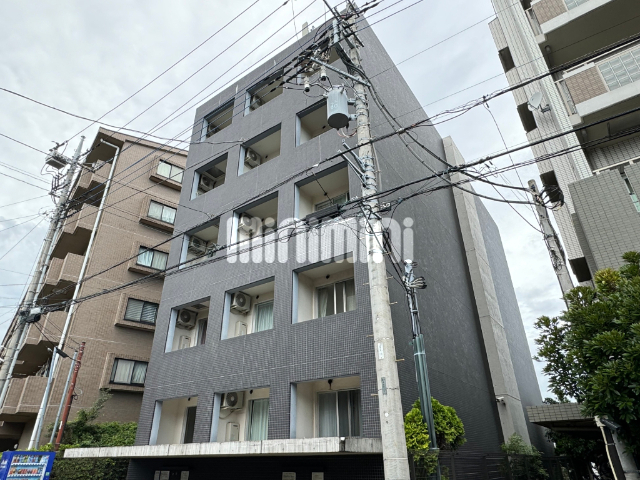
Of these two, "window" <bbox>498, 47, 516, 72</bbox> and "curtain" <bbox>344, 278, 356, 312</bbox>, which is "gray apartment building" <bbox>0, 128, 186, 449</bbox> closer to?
"curtain" <bbox>344, 278, 356, 312</bbox>

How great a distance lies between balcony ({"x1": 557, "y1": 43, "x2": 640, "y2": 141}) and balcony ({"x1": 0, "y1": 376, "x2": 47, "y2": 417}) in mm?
23026

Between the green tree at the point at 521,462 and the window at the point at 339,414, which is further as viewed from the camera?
the green tree at the point at 521,462

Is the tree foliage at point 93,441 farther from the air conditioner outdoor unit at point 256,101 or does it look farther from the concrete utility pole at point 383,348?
the air conditioner outdoor unit at point 256,101

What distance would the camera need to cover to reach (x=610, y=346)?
668 cm

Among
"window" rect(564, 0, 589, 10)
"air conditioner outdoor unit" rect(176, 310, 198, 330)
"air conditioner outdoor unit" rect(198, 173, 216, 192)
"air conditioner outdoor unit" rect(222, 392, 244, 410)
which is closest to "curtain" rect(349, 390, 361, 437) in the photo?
"air conditioner outdoor unit" rect(222, 392, 244, 410)

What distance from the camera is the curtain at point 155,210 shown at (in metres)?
24.2

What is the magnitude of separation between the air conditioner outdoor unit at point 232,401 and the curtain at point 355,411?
3861mm

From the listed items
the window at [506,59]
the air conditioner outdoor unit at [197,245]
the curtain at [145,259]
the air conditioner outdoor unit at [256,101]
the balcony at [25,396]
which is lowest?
the balcony at [25,396]

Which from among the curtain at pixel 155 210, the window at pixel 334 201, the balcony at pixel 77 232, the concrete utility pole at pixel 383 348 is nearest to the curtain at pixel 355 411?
the concrete utility pole at pixel 383 348

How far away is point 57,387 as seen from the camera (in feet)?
59.8

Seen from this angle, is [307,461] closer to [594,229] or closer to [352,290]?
[352,290]

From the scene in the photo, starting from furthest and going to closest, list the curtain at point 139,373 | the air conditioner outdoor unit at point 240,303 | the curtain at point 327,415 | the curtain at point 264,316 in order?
the curtain at point 139,373, the air conditioner outdoor unit at point 240,303, the curtain at point 264,316, the curtain at point 327,415

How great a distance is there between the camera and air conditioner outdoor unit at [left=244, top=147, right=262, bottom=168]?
57.8 ft

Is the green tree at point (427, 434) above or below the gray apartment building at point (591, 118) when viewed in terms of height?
below
